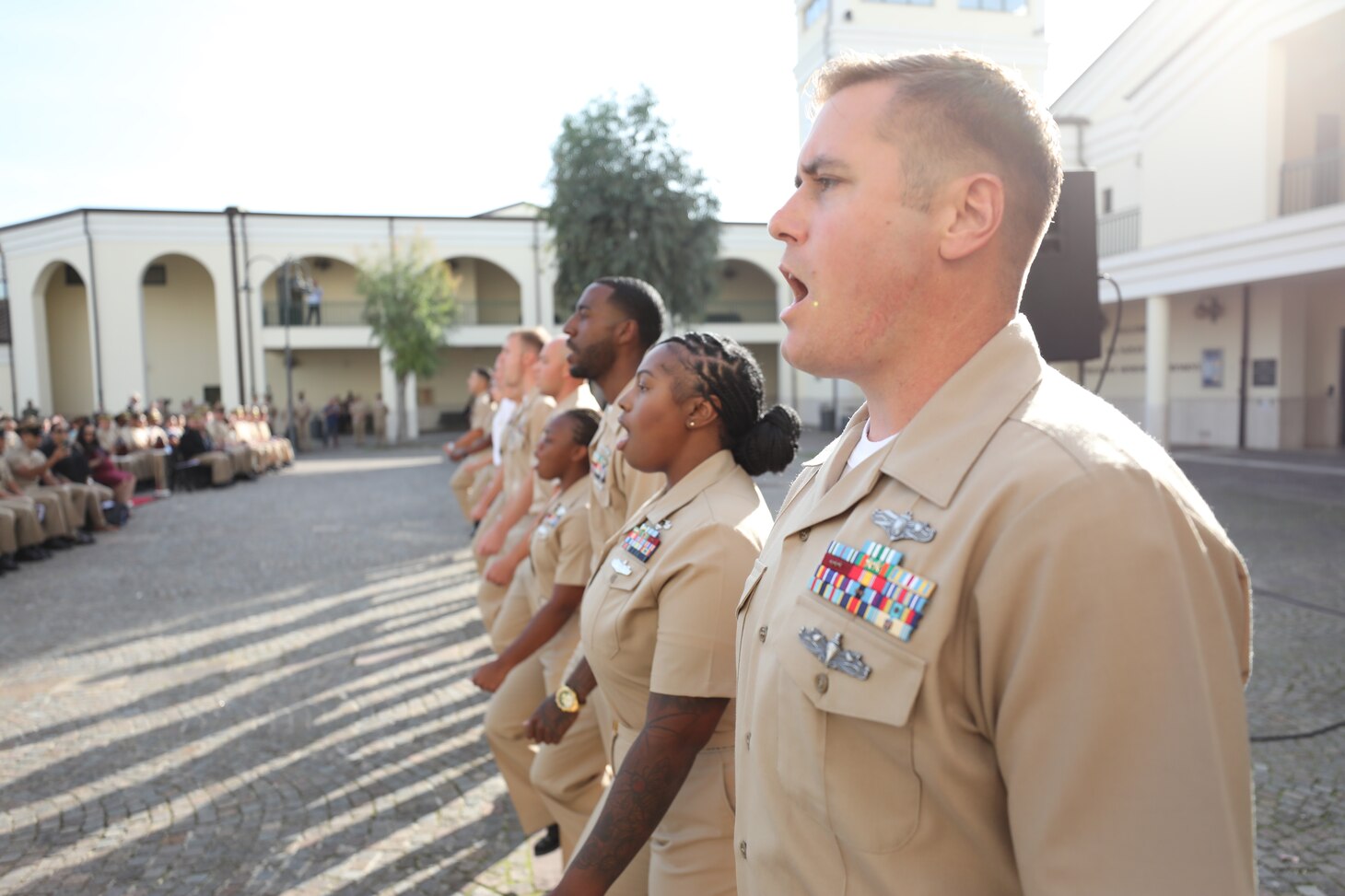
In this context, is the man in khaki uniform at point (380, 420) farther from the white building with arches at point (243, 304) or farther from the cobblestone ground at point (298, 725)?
the cobblestone ground at point (298, 725)

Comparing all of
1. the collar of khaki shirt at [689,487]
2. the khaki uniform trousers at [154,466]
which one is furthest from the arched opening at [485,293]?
the collar of khaki shirt at [689,487]

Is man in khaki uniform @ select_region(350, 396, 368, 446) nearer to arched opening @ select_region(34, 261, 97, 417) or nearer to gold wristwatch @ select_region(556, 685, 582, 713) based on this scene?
arched opening @ select_region(34, 261, 97, 417)

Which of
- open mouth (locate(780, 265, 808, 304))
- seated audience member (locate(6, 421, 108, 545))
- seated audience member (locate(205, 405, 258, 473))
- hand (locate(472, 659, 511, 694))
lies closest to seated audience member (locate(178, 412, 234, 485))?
seated audience member (locate(205, 405, 258, 473))

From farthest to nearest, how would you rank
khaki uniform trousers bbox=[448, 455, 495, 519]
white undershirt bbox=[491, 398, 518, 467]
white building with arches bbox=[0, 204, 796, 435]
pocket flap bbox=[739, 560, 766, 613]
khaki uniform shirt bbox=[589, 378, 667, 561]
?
white building with arches bbox=[0, 204, 796, 435] < khaki uniform trousers bbox=[448, 455, 495, 519] < white undershirt bbox=[491, 398, 518, 467] < khaki uniform shirt bbox=[589, 378, 667, 561] < pocket flap bbox=[739, 560, 766, 613]

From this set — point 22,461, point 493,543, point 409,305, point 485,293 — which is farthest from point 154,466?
point 485,293

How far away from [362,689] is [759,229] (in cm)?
3464

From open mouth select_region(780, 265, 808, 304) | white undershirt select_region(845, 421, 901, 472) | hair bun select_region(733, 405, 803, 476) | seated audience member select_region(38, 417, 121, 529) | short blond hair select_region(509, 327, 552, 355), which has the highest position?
short blond hair select_region(509, 327, 552, 355)

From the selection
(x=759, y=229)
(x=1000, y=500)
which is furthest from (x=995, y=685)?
(x=759, y=229)

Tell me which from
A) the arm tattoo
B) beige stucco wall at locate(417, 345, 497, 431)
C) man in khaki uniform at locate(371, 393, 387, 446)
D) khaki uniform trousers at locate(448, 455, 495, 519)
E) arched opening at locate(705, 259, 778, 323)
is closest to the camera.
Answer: the arm tattoo

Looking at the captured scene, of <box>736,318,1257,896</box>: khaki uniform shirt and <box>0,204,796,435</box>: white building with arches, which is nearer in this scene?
<box>736,318,1257,896</box>: khaki uniform shirt

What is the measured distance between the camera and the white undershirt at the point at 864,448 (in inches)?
55.4

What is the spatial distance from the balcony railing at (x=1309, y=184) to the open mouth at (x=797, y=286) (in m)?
17.9

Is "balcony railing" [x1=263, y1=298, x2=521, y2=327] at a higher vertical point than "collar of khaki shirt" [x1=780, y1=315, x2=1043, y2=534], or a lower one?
higher

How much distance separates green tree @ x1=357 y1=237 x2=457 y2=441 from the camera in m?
31.9
